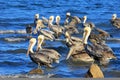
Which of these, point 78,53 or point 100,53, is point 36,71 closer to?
point 100,53

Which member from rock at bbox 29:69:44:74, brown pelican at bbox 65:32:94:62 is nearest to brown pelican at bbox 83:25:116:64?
brown pelican at bbox 65:32:94:62

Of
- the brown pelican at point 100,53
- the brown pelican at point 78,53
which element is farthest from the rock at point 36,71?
the brown pelican at point 100,53

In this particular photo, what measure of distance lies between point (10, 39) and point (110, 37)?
424cm

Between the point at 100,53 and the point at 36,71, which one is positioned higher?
the point at 36,71

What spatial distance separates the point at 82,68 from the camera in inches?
555

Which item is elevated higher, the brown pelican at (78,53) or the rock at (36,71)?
the rock at (36,71)

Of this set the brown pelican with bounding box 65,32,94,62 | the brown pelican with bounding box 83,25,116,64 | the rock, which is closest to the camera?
the rock

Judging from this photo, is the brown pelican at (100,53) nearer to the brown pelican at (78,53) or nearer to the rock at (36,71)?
the brown pelican at (78,53)

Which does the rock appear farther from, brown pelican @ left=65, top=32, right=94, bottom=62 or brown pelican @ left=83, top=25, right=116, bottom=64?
brown pelican @ left=83, top=25, right=116, bottom=64

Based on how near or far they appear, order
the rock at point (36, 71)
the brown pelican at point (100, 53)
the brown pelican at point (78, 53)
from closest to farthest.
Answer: the rock at point (36, 71), the brown pelican at point (100, 53), the brown pelican at point (78, 53)

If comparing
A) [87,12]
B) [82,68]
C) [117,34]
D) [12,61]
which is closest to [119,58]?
[82,68]

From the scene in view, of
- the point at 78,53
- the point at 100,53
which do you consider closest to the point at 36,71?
the point at 100,53

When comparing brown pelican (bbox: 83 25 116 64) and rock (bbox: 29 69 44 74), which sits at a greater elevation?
rock (bbox: 29 69 44 74)

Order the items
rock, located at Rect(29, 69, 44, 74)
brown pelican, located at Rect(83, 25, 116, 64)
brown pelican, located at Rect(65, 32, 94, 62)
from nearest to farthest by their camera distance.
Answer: rock, located at Rect(29, 69, 44, 74) < brown pelican, located at Rect(83, 25, 116, 64) < brown pelican, located at Rect(65, 32, 94, 62)
